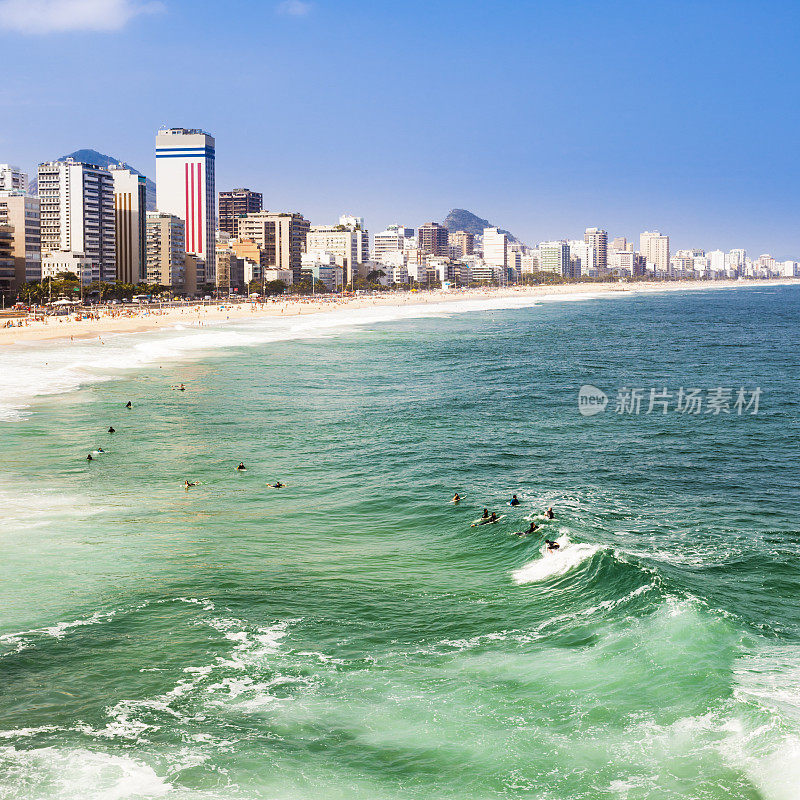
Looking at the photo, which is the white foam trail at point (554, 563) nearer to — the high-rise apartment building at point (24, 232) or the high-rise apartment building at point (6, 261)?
the high-rise apartment building at point (6, 261)

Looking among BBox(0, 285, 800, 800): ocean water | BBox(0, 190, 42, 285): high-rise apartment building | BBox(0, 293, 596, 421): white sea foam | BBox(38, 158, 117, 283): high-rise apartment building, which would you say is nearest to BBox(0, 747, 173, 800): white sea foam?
BBox(0, 285, 800, 800): ocean water

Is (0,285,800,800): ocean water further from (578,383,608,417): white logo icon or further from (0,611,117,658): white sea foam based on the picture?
(578,383,608,417): white logo icon

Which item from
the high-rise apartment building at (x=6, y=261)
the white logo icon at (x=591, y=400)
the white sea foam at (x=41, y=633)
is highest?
the high-rise apartment building at (x=6, y=261)

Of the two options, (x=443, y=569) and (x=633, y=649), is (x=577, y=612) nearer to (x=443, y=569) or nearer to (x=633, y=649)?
(x=633, y=649)

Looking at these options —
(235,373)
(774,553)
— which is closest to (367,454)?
(774,553)

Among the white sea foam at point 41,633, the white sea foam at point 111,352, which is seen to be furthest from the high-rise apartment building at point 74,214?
the white sea foam at point 41,633
